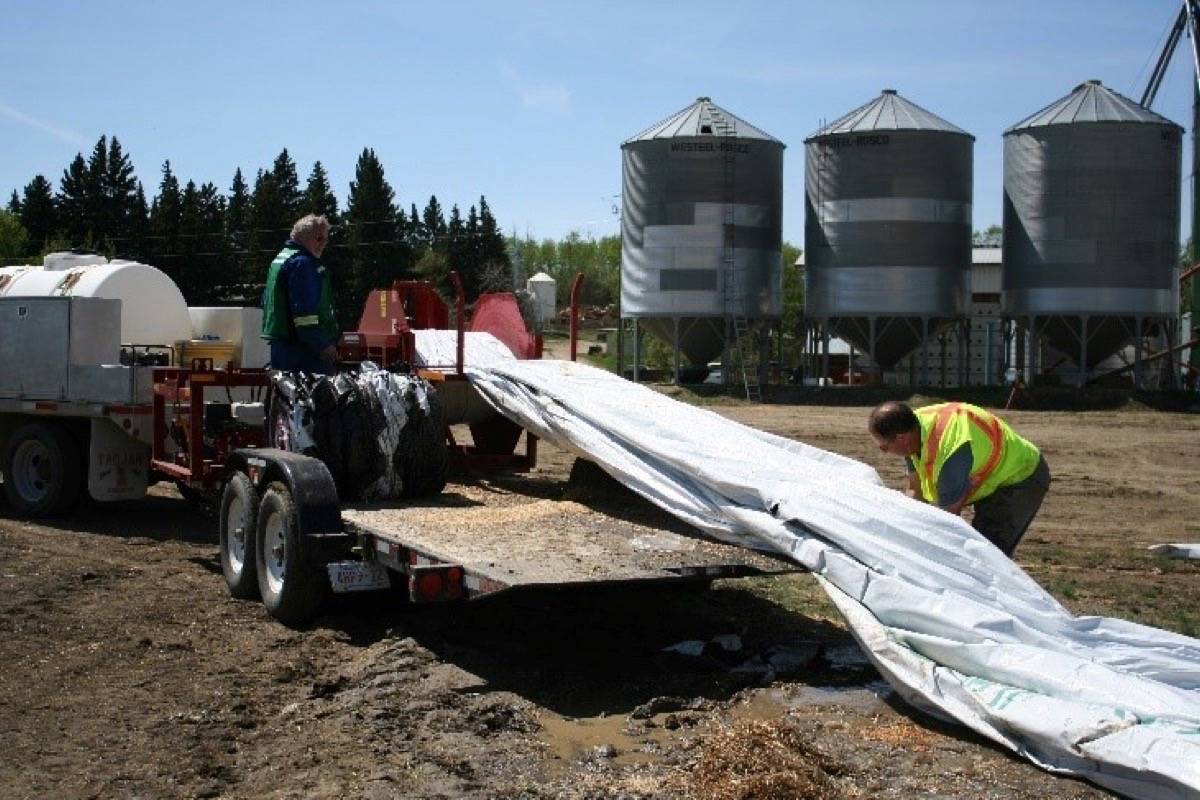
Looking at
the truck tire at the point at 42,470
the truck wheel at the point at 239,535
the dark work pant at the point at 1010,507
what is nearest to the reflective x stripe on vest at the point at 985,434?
the dark work pant at the point at 1010,507

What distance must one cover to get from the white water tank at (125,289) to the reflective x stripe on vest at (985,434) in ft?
28.0

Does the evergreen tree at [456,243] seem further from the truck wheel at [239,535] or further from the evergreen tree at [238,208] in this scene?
the truck wheel at [239,535]

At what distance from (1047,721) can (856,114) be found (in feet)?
114

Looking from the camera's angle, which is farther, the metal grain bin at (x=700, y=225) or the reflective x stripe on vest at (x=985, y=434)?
the metal grain bin at (x=700, y=225)

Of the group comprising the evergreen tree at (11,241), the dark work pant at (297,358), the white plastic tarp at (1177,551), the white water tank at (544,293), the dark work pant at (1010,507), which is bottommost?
the white plastic tarp at (1177,551)

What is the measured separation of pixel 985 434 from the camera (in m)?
7.77

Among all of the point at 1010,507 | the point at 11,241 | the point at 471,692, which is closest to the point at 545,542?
the point at 471,692

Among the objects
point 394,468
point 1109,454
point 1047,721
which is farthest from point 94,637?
point 1109,454

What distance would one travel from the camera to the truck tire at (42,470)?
13102 mm

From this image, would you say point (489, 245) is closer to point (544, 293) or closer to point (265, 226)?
point (544, 293)

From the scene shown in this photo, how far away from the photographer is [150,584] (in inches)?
404

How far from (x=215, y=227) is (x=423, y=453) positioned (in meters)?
57.8

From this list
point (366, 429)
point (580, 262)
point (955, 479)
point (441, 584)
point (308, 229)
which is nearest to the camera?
point (441, 584)

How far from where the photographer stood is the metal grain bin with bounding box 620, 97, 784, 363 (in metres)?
38.2
